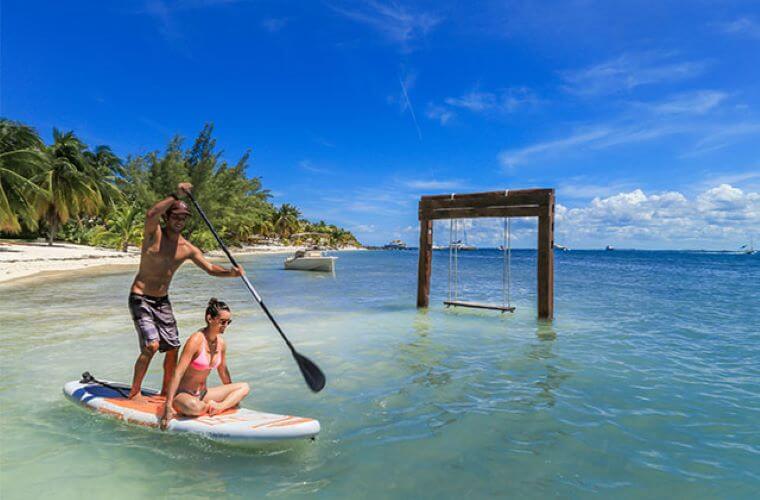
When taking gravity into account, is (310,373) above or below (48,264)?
below

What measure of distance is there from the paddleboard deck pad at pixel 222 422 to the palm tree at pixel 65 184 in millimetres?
36357

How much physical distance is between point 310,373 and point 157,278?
1.84 metres

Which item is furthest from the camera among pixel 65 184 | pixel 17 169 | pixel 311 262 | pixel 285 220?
pixel 285 220

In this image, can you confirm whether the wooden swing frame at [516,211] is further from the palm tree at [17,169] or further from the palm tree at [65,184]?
the palm tree at [65,184]

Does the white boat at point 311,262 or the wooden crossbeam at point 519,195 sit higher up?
the wooden crossbeam at point 519,195

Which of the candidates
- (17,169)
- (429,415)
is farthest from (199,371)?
(17,169)

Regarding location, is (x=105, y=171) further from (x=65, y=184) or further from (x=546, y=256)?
(x=546, y=256)

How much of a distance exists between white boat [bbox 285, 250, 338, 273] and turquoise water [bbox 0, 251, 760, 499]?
66.8 ft

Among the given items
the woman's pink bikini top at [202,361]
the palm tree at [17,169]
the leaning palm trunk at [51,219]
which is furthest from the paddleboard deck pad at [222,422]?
the leaning palm trunk at [51,219]

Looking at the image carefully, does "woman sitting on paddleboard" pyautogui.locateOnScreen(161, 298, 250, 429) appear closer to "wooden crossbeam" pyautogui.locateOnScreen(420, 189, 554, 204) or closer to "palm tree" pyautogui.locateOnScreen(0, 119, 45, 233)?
"wooden crossbeam" pyautogui.locateOnScreen(420, 189, 554, 204)

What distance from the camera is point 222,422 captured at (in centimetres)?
392

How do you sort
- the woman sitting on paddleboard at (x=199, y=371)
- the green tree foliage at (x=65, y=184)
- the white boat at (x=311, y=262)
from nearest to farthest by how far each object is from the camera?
the woman sitting on paddleboard at (x=199, y=371)
the white boat at (x=311, y=262)
the green tree foliage at (x=65, y=184)

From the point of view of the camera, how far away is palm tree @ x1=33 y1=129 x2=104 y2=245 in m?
34.8

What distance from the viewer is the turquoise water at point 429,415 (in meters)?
3.55
